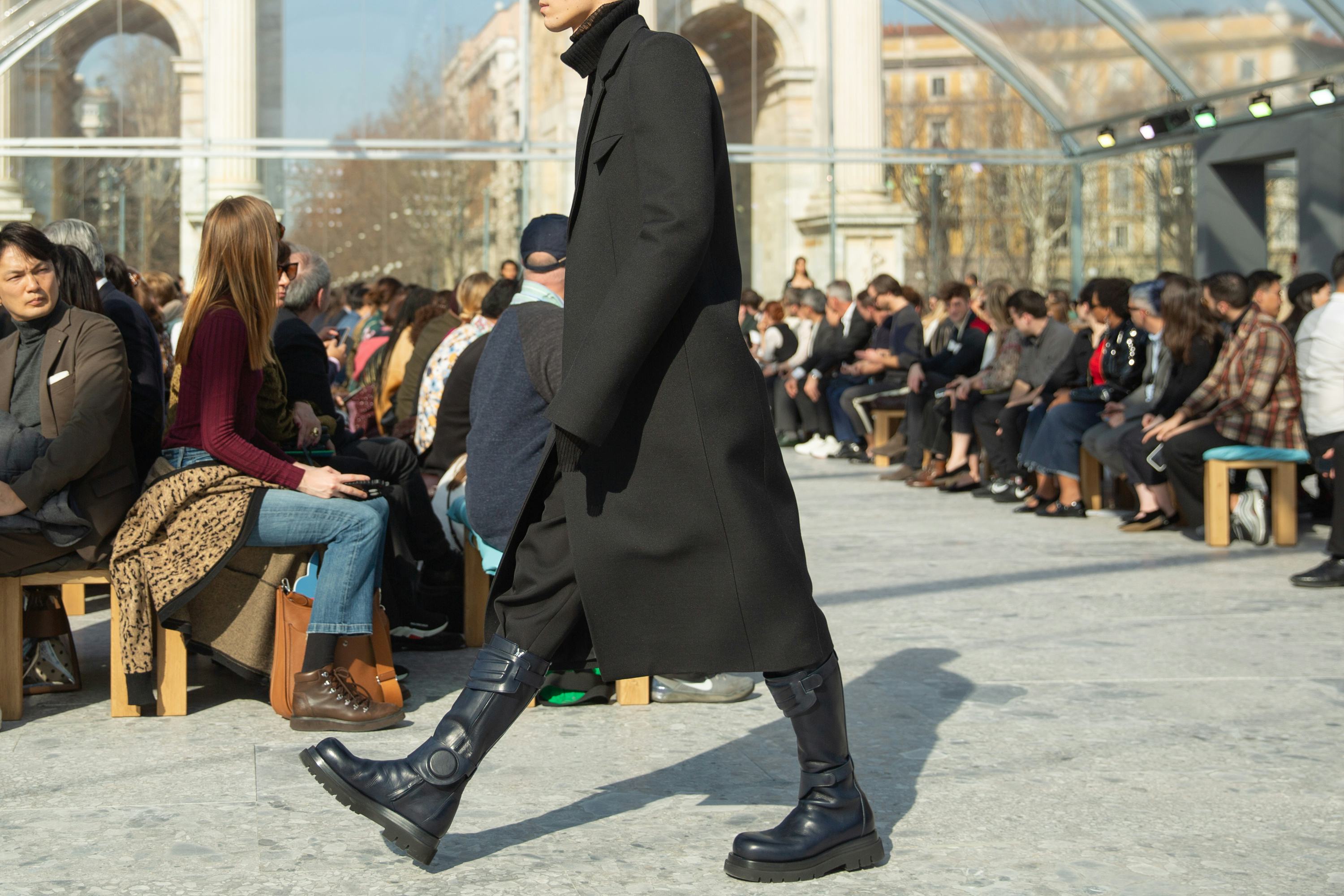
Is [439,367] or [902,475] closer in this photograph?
[439,367]

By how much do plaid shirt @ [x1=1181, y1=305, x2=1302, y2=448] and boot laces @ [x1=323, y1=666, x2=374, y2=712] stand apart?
19.2 feet

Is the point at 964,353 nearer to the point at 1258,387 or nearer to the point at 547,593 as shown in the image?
the point at 1258,387

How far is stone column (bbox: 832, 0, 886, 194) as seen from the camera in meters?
23.5

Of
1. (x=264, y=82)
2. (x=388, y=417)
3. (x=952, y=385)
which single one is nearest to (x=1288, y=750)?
(x=388, y=417)

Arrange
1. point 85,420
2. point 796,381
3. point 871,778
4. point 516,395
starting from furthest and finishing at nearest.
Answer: point 796,381 → point 516,395 → point 85,420 → point 871,778

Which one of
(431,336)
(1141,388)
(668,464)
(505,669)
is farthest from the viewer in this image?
(1141,388)

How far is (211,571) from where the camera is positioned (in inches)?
185

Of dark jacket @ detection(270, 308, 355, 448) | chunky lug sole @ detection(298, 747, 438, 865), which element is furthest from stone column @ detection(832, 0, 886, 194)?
chunky lug sole @ detection(298, 747, 438, 865)

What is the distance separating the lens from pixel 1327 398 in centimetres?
746

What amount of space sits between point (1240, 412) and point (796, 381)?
7649 mm

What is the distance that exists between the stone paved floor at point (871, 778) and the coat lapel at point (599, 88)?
1444 mm

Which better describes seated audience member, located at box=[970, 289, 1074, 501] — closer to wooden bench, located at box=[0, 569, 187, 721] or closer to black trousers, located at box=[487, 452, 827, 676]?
wooden bench, located at box=[0, 569, 187, 721]

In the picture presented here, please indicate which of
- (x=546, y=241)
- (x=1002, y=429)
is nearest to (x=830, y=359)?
(x=1002, y=429)

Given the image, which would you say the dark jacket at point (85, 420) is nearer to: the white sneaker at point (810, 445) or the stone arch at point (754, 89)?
the white sneaker at point (810, 445)
